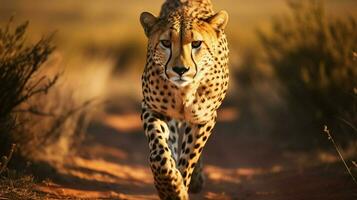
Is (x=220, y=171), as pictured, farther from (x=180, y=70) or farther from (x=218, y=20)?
(x=180, y=70)

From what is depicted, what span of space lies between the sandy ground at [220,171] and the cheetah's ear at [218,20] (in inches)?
59.0

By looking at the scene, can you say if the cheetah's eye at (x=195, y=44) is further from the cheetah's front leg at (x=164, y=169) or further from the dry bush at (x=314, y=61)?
the dry bush at (x=314, y=61)

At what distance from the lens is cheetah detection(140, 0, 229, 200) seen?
16.9 feet

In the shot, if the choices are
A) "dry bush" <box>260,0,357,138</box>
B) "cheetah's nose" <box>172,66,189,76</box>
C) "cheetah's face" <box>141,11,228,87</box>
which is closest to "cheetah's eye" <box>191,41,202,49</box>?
"cheetah's face" <box>141,11,228,87</box>

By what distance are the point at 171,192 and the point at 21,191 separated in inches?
44.2

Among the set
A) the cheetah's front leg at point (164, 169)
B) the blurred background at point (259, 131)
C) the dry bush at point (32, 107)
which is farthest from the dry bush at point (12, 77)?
the cheetah's front leg at point (164, 169)

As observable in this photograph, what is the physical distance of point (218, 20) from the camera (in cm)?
571

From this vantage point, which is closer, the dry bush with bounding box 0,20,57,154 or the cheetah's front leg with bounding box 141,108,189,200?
the cheetah's front leg with bounding box 141,108,189,200

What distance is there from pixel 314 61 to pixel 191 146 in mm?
3089

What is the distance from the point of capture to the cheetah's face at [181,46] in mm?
5043

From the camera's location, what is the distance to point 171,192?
5.22m

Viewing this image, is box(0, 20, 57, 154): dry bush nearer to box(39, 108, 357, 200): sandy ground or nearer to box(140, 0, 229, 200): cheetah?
box(39, 108, 357, 200): sandy ground

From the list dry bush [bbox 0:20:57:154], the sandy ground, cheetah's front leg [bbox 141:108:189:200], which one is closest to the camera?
cheetah's front leg [bbox 141:108:189:200]

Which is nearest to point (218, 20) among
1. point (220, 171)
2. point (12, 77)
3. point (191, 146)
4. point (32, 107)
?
point (191, 146)
